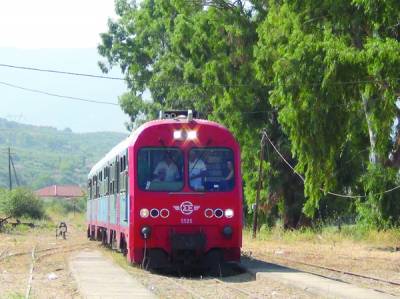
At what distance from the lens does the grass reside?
30.9 metres

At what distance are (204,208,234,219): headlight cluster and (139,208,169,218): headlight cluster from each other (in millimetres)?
863

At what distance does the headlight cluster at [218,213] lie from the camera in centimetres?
1939

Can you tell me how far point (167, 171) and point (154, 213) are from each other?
97 cm

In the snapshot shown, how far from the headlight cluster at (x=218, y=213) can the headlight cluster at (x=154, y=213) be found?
0.86m

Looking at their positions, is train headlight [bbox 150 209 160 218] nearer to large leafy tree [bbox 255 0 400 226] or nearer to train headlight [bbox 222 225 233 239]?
train headlight [bbox 222 225 233 239]

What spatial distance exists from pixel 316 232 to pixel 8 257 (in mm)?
15858

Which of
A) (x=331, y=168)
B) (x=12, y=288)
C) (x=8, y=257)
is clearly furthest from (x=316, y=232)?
(x=12, y=288)

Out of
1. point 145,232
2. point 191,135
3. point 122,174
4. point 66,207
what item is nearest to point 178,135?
point 191,135

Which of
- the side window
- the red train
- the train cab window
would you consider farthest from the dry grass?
the side window

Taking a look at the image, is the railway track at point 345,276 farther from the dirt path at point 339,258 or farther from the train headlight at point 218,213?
the train headlight at point 218,213

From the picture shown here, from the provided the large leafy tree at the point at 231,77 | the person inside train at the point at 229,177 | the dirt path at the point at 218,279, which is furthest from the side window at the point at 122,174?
the large leafy tree at the point at 231,77

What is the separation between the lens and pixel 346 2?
2670 cm

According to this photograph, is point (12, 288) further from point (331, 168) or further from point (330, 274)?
point (331, 168)

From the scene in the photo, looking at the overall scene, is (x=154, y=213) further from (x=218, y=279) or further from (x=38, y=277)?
(x=38, y=277)
